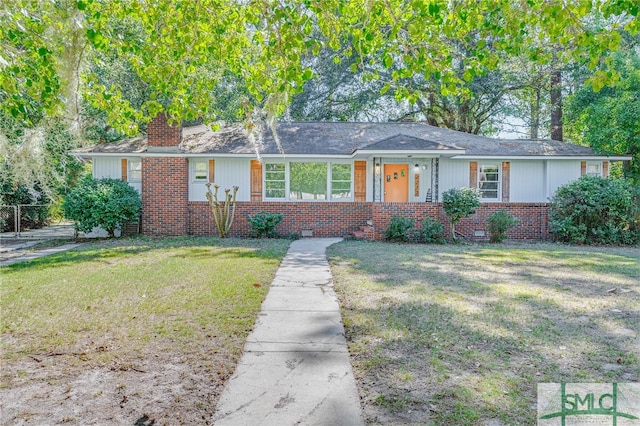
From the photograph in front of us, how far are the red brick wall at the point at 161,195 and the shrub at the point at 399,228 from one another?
6774 millimetres

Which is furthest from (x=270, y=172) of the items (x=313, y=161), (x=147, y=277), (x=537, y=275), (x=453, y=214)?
(x=537, y=275)

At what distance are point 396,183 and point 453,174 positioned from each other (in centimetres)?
205

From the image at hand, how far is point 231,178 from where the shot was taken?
14703 millimetres

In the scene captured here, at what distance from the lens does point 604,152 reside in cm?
1443

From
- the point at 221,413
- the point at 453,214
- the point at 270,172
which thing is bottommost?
the point at 221,413

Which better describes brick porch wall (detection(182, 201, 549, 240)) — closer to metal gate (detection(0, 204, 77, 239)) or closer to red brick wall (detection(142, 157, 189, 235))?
red brick wall (detection(142, 157, 189, 235))

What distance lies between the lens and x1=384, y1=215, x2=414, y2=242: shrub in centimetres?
1233

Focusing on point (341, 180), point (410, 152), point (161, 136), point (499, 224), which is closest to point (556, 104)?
point (499, 224)

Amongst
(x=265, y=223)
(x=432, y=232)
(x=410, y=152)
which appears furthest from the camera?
(x=265, y=223)

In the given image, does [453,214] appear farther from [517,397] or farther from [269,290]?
[517,397]

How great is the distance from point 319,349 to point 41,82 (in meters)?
4.72

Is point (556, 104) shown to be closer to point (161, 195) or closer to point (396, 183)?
point (396, 183)

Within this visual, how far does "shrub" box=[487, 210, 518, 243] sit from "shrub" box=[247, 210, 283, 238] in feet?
21.7

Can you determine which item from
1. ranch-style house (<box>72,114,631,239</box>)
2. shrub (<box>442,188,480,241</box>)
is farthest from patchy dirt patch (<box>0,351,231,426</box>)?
shrub (<box>442,188,480,241</box>)
